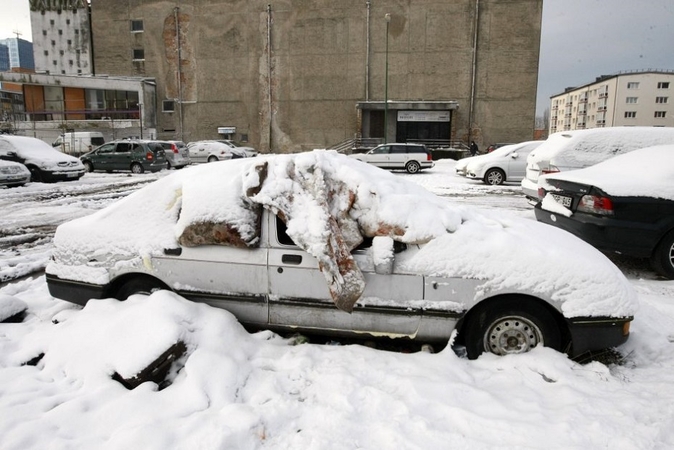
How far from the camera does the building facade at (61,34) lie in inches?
1704

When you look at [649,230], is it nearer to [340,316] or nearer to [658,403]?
[658,403]

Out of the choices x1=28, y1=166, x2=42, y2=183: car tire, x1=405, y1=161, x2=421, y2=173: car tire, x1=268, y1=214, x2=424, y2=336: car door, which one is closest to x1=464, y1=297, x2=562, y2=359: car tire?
x1=268, y1=214, x2=424, y2=336: car door

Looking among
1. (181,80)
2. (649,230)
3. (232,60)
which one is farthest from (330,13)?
(649,230)

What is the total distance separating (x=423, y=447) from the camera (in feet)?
8.38

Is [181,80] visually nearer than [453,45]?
No

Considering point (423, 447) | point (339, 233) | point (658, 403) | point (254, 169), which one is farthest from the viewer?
point (254, 169)

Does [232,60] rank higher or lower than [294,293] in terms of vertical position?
higher

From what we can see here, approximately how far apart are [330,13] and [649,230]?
1399 inches

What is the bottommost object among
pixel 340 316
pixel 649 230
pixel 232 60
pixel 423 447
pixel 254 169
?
pixel 423 447

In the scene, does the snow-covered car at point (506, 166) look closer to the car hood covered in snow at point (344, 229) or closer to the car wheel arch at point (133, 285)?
the car hood covered in snow at point (344, 229)

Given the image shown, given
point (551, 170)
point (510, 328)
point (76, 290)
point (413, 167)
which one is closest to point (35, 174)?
point (76, 290)

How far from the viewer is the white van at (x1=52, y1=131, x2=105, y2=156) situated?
29891 millimetres

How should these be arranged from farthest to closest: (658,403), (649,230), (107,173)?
1. (107,173)
2. (649,230)
3. (658,403)

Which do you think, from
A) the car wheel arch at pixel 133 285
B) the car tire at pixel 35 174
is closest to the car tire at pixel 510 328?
the car wheel arch at pixel 133 285
